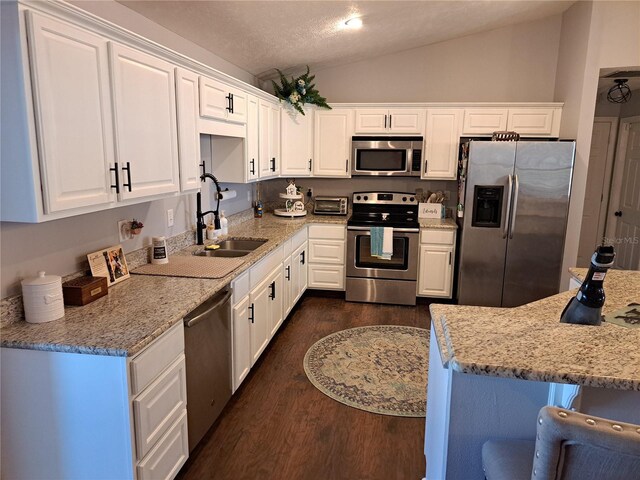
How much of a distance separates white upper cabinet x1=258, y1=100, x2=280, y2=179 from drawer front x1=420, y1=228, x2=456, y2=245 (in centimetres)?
160

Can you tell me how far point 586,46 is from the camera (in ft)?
13.1

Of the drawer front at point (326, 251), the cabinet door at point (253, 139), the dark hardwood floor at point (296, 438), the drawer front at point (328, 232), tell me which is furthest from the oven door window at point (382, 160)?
the dark hardwood floor at point (296, 438)

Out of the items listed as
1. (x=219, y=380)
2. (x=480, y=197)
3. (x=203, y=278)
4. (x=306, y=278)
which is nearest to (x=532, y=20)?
(x=480, y=197)

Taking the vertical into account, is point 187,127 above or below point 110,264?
above

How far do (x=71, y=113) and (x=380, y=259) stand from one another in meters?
3.39

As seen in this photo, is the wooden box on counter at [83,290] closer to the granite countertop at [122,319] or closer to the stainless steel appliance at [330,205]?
the granite countertop at [122,319]

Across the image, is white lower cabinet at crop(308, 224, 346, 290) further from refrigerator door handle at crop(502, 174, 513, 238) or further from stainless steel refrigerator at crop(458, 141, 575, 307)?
refrigerator door handle at crop(502, 174, 513, 238)

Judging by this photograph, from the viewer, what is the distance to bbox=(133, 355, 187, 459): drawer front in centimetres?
169

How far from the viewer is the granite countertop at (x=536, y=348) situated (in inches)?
45.6

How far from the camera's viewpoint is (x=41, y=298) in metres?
1.77

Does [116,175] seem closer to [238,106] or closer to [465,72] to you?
[238,106]

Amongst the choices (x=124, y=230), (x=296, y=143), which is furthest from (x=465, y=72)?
(x=124, y=230)

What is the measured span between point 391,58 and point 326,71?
73 cm

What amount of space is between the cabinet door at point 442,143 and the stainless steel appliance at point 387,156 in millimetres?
113
